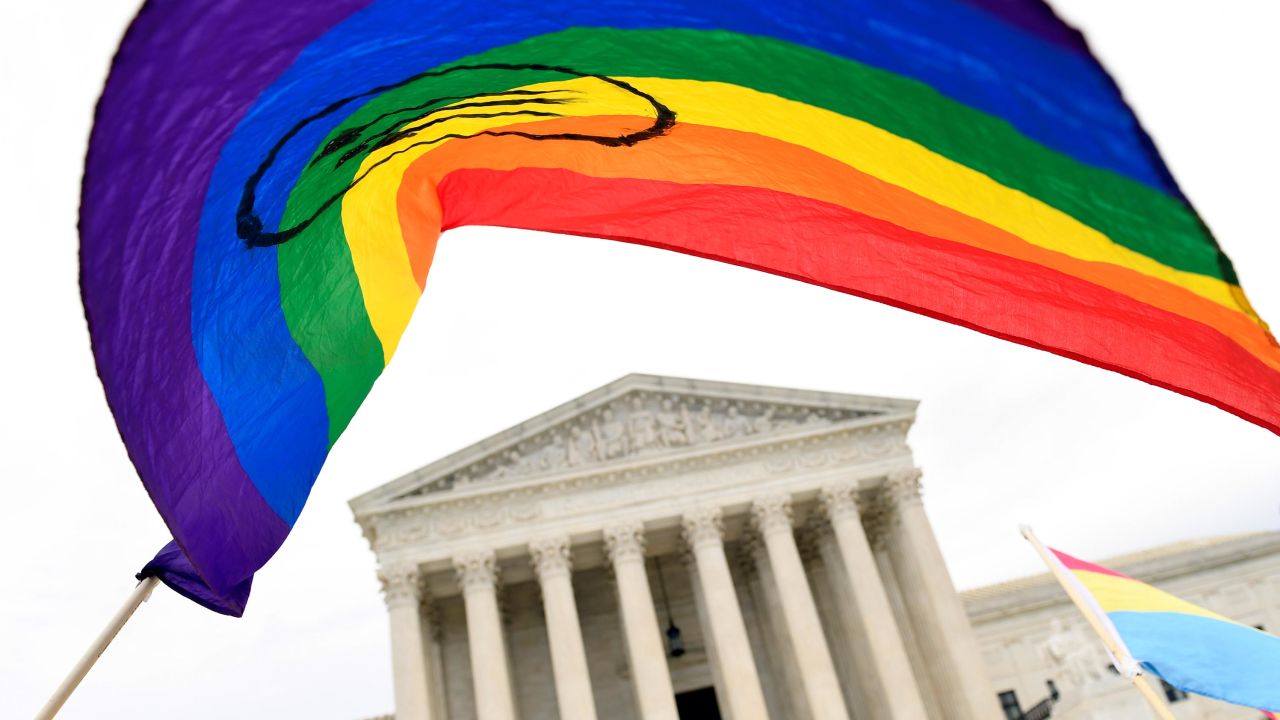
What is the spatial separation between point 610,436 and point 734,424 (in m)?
3.60

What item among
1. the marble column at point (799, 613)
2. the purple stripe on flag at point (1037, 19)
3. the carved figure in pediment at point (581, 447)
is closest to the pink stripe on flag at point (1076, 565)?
the purple stripe on flag at point (1037, 19)

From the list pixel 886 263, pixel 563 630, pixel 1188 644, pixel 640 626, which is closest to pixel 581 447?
pixel 563 630

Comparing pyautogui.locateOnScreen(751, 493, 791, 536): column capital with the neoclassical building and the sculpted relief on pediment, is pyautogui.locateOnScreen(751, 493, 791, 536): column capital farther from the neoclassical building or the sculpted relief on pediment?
the sculpted relief on pediment

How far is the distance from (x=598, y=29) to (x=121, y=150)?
1.77 m

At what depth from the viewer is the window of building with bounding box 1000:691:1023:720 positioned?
1344 inches

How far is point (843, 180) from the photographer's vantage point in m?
4.32

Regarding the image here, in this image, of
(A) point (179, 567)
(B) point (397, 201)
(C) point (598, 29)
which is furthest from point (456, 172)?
(A) point (179, 567)

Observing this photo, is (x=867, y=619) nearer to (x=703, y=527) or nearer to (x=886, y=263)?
(x=703, y=527)

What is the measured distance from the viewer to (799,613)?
86.7ft

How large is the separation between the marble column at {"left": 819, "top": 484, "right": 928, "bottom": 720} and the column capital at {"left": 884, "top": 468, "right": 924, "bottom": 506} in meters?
1.04

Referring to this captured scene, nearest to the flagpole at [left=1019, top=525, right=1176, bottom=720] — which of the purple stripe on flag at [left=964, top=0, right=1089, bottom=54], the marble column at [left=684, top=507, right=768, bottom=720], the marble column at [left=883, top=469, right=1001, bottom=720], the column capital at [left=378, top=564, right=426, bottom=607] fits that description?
the purple stripe on flag at [left=964, top=0, right=1089, bottom=54]

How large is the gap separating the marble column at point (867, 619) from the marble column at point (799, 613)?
1160 mm

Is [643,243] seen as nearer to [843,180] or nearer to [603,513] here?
[843,180]

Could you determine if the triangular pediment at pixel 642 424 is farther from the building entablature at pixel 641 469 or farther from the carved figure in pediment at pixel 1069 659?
the carved figure in pediment at pixel 1069 659
